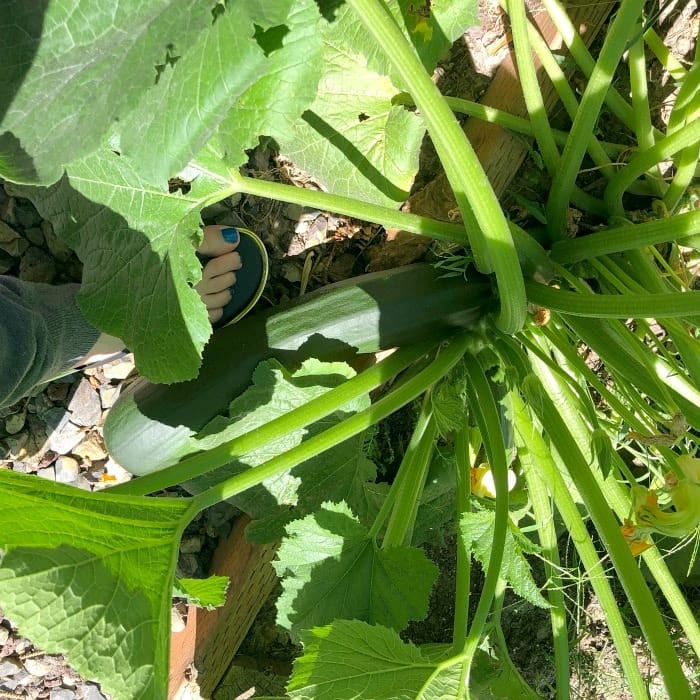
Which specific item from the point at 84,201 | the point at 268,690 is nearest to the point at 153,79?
the point at 84,201

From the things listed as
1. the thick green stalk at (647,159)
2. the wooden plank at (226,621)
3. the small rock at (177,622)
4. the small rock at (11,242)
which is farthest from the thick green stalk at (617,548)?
the small rock at (11,242)

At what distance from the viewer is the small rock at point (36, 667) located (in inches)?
75.0

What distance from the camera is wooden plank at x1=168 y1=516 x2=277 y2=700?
1790mm

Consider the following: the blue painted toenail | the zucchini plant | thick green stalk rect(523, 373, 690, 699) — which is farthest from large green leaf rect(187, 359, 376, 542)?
the blue painted toenail

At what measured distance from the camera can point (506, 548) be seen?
120cm

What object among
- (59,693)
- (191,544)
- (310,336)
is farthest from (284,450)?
(59,693)

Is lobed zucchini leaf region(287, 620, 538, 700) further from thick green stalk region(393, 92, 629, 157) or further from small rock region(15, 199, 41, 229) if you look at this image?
small rock region(15, 199, 41, 229)

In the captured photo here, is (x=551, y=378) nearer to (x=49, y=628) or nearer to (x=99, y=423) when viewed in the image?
(x=49, y=628)

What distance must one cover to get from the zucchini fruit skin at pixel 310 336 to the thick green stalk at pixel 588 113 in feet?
0.64

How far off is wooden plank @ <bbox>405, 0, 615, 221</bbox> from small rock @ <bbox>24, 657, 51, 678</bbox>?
1.52m

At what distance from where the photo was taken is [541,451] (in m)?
1.33

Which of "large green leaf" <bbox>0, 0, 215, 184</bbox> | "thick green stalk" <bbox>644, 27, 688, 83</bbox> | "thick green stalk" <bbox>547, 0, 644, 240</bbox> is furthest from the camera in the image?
"thick green stalk" <bbox>644, 27, 688, 83</bbox>

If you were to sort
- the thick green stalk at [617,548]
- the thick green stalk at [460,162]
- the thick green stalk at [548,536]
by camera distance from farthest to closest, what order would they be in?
the thick green stalk at [548,536] < the thick green stalk at [617,548] < the thick green stalk at [460,162]

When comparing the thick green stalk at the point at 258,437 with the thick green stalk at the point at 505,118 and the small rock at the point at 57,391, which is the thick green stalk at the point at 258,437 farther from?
the small rock at the point at 57,391
